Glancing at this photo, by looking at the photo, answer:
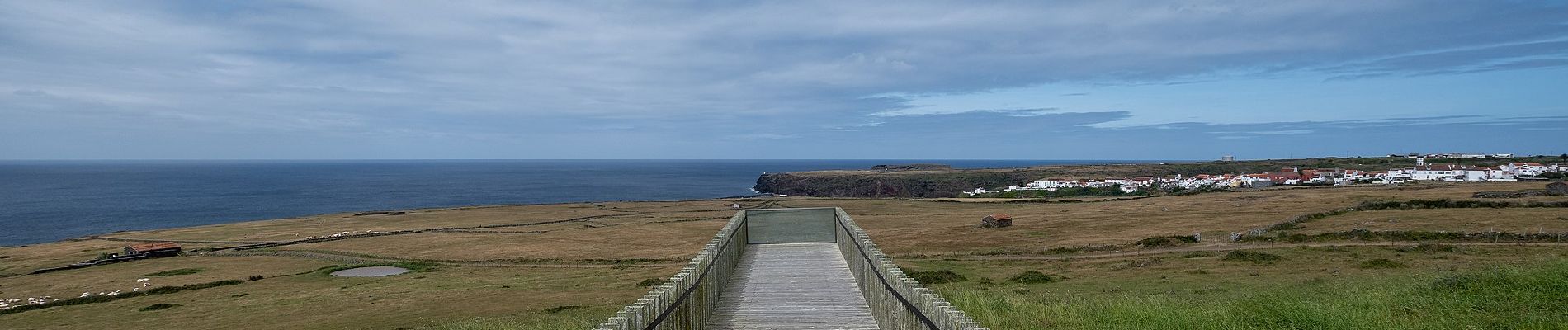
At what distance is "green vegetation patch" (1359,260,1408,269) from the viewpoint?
86.5 feet

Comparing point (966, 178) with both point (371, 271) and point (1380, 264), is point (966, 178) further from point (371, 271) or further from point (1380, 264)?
point (1380, 264)

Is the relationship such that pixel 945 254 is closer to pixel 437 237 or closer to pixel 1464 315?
pixel 1464 315

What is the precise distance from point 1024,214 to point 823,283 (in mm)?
52005

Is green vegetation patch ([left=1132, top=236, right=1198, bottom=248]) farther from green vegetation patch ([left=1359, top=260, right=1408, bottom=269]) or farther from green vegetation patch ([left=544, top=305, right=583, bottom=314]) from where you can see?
green vegetation patch ([left=544, top=305, right=583, bottom=314])

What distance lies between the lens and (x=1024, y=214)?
2463 inches

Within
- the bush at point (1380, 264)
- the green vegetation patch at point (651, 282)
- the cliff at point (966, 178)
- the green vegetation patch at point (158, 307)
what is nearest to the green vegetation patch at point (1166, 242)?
the bush at point (1380, 264)

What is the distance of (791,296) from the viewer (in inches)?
499

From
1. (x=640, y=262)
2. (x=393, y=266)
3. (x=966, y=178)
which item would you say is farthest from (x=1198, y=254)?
(x=966, y=178)

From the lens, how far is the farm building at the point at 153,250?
49.5 metres

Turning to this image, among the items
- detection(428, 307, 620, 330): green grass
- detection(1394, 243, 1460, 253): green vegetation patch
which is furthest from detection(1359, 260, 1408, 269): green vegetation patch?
detection(428, 307, 620, 330): green grass

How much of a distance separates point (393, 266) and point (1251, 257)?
40031 mm

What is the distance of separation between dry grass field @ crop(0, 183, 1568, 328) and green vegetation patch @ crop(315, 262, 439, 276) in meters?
0.50

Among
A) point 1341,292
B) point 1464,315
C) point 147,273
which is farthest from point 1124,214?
point 147,273

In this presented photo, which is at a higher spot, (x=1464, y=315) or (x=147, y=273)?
(x=1464, y=315)
